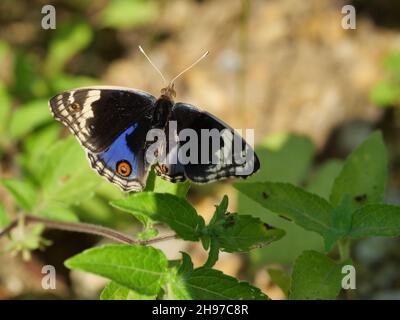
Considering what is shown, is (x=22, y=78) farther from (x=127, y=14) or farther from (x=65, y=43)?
(x=127, y=14)

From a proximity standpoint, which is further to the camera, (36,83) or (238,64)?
(238,64)

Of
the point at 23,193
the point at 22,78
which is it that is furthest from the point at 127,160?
the point at 22,78

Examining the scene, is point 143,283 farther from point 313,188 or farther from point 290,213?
point 313,188

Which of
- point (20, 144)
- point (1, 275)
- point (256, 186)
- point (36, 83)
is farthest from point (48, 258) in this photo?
point (256, 186)

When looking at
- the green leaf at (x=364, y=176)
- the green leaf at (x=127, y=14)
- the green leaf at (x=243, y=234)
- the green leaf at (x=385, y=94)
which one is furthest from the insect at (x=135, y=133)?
the green leaf at (x=127, y=14)

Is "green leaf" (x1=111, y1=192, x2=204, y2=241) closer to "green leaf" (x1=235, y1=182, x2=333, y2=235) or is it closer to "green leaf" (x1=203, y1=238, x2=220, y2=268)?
"green leaf" (x1=203, y1=238, x2=220, y2=268)

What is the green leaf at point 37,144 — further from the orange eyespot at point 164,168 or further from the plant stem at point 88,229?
the orange eyespot at point 164,168
